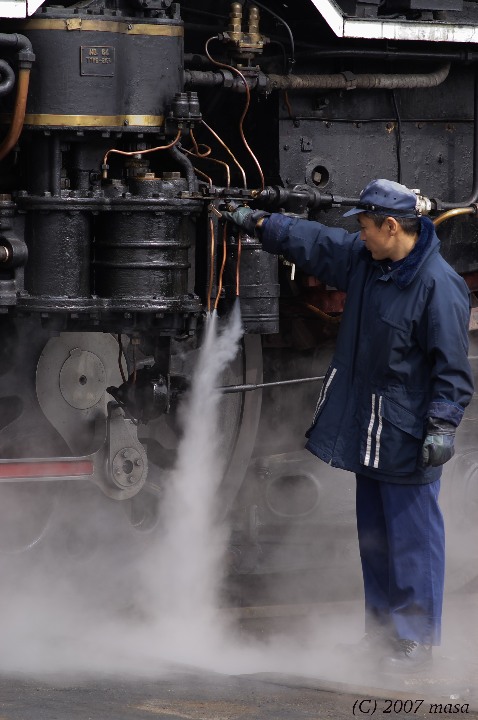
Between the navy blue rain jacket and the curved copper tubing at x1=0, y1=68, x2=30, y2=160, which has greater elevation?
the curved copper tubing at x1=0, y1=68, x2=30, y2=160

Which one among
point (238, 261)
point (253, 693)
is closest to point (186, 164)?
point (238, 261)

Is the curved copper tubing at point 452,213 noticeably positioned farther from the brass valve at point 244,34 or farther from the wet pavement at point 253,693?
the wet pavement at point 253,693

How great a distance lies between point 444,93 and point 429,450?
1845mm

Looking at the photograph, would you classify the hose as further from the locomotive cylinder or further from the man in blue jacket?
the man in blue jacket

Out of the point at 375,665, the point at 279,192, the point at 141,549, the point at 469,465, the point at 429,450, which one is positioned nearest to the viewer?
the point at 429,450

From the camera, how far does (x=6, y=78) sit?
4.23m

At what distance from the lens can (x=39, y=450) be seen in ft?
16.7

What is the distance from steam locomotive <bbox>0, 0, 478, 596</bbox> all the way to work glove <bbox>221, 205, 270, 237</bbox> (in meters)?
0.08

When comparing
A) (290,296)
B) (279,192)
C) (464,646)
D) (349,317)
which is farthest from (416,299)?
(464,646)

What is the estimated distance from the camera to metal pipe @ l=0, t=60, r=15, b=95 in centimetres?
420

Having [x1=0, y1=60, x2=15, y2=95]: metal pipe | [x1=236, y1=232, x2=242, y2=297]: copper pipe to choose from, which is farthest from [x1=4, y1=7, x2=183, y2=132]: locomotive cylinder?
[x1=236, y1=232, x2=242, y2=297]: copper pipe

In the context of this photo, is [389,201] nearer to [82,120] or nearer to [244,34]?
[244,34]

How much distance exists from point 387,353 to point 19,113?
1389mm

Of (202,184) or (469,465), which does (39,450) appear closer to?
(202,184)
